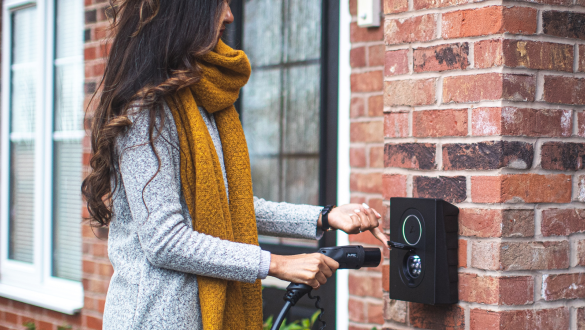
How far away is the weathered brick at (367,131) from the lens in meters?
2.61

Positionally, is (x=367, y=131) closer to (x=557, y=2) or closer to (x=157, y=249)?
(x=557, y=2)

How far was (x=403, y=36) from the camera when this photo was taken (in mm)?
1873

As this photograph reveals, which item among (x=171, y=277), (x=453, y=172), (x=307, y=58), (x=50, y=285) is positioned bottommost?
(x=50, y=285)

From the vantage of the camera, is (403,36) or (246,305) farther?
(403,36)

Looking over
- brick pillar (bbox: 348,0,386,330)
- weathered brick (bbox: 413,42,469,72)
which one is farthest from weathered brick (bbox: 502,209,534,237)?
brick pillar (bbox: 348,0,386,330)

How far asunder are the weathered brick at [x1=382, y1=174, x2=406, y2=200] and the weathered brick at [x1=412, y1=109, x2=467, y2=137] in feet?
0.49

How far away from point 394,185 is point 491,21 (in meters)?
0.57

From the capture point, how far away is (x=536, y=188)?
170cm

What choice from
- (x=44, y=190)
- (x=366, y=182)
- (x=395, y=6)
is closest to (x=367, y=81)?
(x=366, y=182)

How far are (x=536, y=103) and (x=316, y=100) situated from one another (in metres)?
1.42

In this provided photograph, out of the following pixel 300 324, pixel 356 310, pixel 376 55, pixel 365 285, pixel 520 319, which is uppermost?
pixel 376 55

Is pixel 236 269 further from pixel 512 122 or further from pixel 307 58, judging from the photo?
pixel 307 58

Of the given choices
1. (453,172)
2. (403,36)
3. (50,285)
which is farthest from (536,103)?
(50,285)

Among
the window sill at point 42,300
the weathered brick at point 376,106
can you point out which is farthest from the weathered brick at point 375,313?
the window sill at point 42,300
